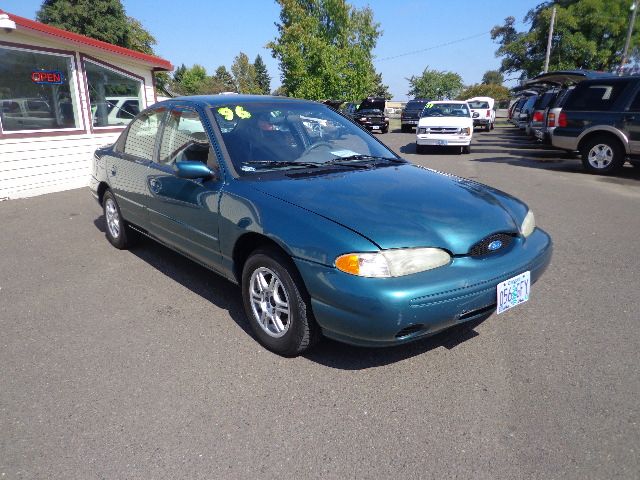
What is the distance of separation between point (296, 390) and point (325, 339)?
58cm

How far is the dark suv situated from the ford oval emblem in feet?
27.8

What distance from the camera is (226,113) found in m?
3.55

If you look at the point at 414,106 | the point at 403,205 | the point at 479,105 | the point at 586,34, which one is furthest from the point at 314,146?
the point at 586,34

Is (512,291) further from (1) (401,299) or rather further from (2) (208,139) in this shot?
(2) (208,139)

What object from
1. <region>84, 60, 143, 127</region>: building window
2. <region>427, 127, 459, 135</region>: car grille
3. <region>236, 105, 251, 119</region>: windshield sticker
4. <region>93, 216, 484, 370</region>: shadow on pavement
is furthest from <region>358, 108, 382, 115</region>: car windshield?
<region>236, 105, 251, 119</region>: windshield sticker

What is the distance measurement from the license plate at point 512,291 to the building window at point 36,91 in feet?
28.8

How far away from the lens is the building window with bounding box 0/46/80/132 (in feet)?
26.8

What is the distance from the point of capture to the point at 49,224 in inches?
257

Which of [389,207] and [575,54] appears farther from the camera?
[575,54]

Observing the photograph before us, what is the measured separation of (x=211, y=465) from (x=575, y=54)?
1624 inches

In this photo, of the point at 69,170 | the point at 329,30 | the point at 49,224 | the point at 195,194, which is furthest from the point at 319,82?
the point at 195,194

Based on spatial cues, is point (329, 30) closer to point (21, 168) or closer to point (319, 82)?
point (319, 82)

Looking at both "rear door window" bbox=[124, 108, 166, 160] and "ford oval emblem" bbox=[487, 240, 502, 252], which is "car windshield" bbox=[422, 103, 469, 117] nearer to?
"rear door window" bbox=[124, 108, 166, 160]

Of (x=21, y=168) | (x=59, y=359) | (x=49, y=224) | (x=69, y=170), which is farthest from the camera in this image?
(x=69, y=170)
